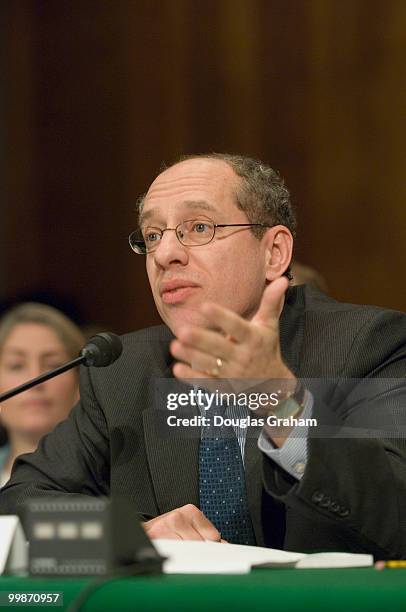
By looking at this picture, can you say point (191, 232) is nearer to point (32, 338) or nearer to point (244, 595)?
point (244, 595)

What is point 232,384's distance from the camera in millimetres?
1586

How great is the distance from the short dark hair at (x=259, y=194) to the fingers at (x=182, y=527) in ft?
2.47

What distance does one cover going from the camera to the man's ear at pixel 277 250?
2.30 metres

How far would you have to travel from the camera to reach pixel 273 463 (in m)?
1.58

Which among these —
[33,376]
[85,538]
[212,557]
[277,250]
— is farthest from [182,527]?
[33,376]

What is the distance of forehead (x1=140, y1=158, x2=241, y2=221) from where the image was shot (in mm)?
2197

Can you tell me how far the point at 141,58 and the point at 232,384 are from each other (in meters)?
3.28

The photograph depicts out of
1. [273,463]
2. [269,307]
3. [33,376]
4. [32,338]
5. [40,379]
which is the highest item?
[269,307]

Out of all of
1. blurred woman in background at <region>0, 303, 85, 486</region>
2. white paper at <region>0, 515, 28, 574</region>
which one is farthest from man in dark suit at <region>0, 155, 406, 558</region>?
blurred woman in background at <region>0, 303, 85, 486</region>

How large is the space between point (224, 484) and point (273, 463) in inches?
16.9

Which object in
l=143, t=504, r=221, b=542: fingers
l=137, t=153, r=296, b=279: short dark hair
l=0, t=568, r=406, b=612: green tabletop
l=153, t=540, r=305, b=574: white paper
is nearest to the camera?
l=0, t=568, r=406, b=612: green tabletop

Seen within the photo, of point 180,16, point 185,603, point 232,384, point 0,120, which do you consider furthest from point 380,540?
point 0,120

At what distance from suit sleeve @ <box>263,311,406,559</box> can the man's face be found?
35cm

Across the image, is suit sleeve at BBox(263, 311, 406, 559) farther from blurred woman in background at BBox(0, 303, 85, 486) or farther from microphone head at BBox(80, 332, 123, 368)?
blurred woman in background at BBox(0, 303, 85, 486)
